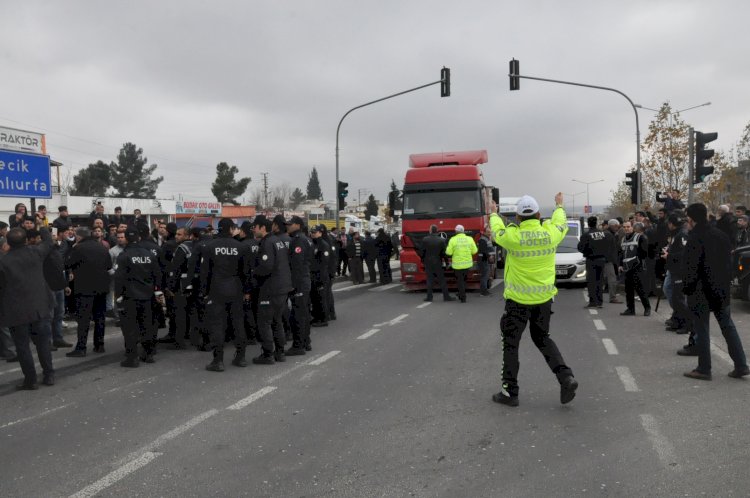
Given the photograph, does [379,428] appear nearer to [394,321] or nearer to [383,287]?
[394,321]

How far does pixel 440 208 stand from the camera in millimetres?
16594

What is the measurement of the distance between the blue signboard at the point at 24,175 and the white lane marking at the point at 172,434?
474 inches

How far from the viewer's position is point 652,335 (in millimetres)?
9609

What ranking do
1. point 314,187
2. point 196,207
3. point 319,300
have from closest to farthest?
1. point 319,300
2. point 196,207
3. point 314,187

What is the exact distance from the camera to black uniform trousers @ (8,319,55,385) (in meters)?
6.78

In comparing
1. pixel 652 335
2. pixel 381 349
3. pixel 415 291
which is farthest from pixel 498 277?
pixel 381 349

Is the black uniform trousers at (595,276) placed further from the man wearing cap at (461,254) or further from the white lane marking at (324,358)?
the white lane marking at (324,358)

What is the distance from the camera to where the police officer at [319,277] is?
1088cm

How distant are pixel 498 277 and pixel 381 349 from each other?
1491 cm

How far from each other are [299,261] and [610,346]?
4443 mm

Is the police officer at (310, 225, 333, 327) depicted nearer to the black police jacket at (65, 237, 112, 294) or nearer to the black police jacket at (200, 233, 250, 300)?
the black police jacket at (200, 233, 250, 300)

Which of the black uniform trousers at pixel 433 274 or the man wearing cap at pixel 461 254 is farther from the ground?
the man wearing cap at pixel 461 254

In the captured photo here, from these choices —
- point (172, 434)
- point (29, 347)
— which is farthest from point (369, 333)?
point (172, 434)

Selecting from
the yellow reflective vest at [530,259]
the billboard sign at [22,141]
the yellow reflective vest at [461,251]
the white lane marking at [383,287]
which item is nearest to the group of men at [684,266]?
the yellow reflective vest at [530,259]
